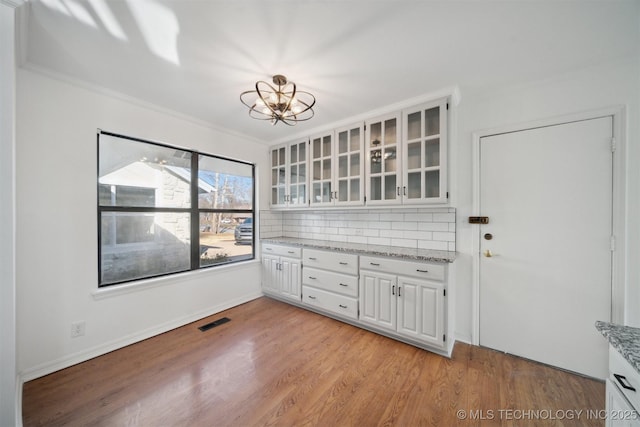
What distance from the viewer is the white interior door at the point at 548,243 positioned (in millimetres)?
1840

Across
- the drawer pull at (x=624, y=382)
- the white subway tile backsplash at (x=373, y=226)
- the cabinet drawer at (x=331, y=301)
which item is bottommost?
the cabinet drawer at (x=331, y=301)

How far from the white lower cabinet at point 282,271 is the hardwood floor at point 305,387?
869 mm

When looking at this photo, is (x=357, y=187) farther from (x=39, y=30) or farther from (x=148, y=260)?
(x=39, y=30)

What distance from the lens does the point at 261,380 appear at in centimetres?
183

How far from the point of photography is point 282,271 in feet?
11.1

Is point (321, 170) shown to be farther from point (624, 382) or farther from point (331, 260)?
point (624, 382)

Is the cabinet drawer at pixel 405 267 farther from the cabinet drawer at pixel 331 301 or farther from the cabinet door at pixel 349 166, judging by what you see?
the cabinet door at pixel 349 166

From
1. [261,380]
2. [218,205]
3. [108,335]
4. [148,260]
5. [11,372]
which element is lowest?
[261,380]

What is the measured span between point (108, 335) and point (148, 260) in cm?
75

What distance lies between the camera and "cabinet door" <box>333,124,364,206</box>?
2.83m

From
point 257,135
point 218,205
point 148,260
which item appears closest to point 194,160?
point 218,205

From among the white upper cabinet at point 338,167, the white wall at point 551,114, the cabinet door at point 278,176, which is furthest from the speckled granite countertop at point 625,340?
the cabinet door at point 278,176

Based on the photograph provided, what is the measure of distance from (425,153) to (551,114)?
1.01 metres

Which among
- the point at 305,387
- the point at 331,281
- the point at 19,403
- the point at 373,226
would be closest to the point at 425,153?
the point at 373,226
